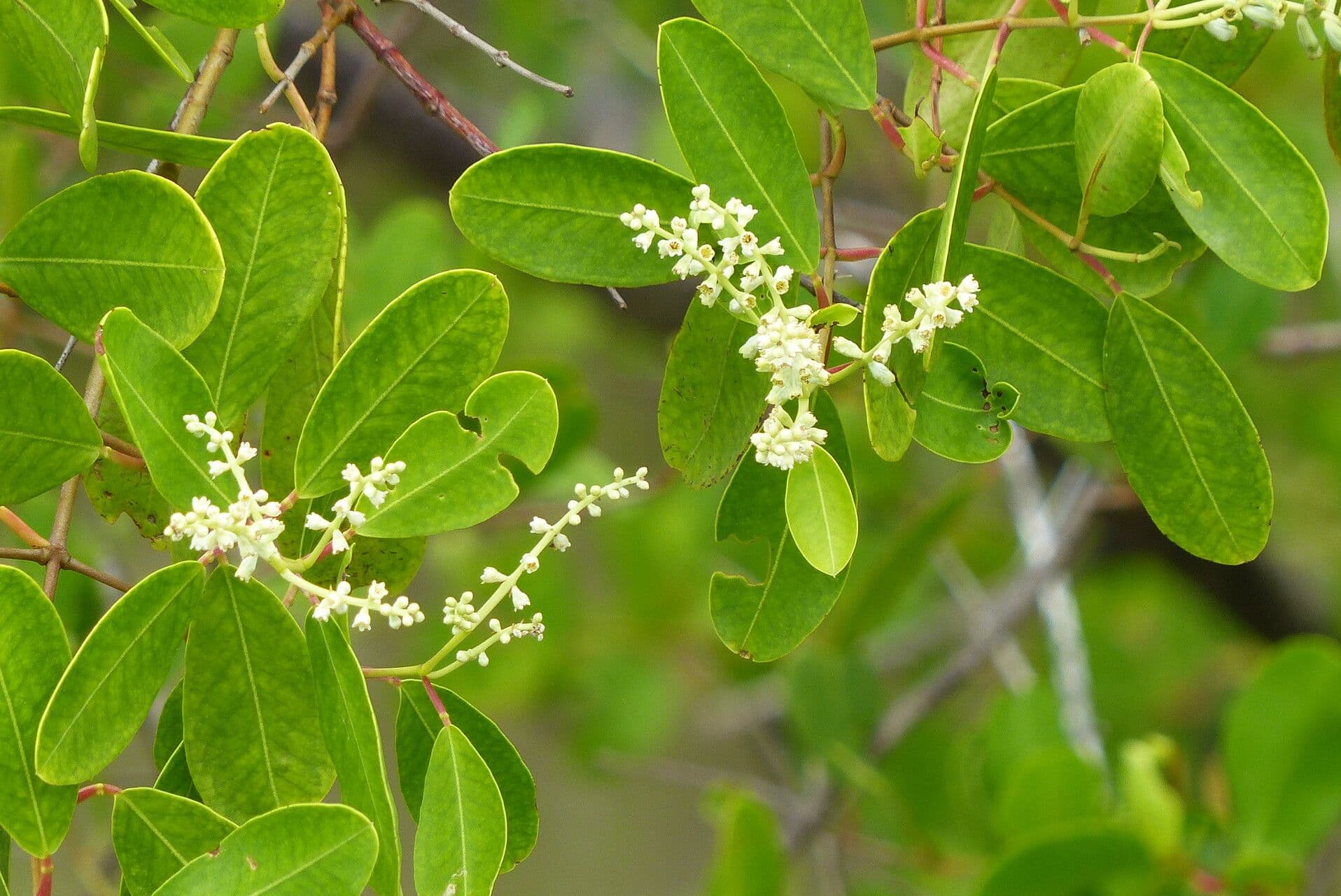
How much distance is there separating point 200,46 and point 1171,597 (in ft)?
7.82

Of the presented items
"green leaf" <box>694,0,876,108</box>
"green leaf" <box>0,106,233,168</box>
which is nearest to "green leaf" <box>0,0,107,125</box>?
"green leaf" <box>0,106,233,168</box>

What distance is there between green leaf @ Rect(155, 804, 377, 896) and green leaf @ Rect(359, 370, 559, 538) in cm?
16

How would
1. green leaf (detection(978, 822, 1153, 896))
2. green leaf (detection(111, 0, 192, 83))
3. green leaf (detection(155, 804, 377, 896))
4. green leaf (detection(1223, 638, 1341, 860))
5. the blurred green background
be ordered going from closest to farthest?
green leaf (detection(155, 804, 377, 896))
green leaf (detection(111, 0, 192, 83))
green leaf (detection(978, 822, 1153, 896))
green leaf (detection(1223, 638, 1341, 860))
the blurred green background

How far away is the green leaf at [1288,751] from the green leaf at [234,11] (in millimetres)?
1266

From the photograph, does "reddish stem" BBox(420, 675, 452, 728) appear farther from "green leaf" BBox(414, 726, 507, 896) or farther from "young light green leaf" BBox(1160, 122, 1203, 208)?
"young light green leaf" BBox(1160, 122, 1203, 208)

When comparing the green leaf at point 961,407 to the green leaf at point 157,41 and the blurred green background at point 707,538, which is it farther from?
the blurred green background at point 707,538

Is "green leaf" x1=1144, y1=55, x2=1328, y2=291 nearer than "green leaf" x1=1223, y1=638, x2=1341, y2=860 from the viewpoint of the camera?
Yes

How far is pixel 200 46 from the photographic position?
143 cm

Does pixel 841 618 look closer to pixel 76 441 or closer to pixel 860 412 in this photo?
pixel 860 412

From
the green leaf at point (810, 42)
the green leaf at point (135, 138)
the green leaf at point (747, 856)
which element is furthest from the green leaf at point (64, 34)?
the green leaf at point (747, 856)

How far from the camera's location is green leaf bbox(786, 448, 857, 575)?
0.65 metres

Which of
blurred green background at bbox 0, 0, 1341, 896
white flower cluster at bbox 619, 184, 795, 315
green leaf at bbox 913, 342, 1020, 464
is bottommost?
blurred green background at bbox 0, 0, 1341, 896

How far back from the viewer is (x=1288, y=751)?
4.82ft

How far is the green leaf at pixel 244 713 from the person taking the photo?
0.69 metres
